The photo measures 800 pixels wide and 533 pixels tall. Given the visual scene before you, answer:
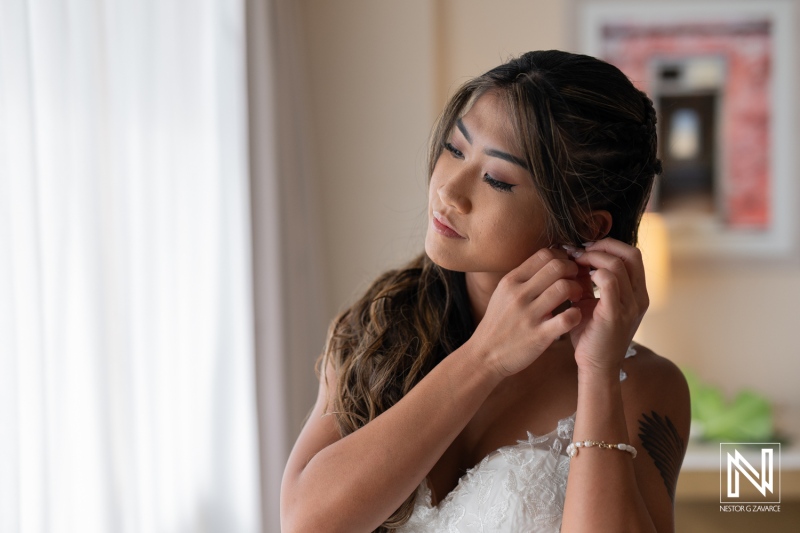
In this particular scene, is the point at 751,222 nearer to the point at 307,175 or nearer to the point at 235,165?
the point at 307,175

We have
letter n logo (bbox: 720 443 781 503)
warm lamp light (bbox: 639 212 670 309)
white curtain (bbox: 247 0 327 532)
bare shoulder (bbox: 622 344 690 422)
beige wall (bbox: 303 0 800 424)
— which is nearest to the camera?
bare shoulder (bbox: 622 344 690 422)

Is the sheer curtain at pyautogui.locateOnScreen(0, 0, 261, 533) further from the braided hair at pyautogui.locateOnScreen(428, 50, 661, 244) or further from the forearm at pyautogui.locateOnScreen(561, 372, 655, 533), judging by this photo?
the forearm at pyautogui.locateOnScreen(561, 372, 655, 533)

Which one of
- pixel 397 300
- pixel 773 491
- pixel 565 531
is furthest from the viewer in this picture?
pixel 773 491

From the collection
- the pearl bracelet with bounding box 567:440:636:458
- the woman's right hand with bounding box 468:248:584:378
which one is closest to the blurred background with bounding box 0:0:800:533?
the woman's right hand with bounding box 468:248:584:378

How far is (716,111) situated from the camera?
3424 mm

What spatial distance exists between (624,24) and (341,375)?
267cm

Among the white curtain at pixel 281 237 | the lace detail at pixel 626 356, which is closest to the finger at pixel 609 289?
the lace detail at pixel 626 356

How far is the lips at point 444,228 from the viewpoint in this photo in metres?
1.26

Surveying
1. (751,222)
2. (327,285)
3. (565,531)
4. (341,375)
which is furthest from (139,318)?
(751,222)

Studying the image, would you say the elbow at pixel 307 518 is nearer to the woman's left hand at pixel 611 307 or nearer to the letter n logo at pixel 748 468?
the woman's left hand at pixel 611 307

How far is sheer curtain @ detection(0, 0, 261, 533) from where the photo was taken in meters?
1.38

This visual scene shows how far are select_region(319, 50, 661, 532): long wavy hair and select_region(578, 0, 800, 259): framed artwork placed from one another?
221 centimetres

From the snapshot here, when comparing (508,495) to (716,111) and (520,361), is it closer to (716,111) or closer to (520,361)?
(520,361)

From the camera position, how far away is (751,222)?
3.43 m
